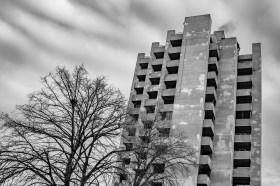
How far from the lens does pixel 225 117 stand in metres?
48.7

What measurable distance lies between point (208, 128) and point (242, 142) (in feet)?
15.8

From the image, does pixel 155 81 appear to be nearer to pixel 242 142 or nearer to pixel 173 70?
pixel 173 70

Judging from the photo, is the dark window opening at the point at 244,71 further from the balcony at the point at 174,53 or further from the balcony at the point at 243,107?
the balcony at the point at 174,53

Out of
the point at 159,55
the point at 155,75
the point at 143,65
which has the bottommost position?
the point at 155,75

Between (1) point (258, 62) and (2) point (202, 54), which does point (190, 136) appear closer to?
(2) point (202, 54)

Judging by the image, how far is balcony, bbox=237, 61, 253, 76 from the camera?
178ft

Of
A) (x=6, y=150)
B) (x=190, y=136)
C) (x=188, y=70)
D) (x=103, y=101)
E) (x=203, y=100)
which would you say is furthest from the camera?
(x=188, y=70)

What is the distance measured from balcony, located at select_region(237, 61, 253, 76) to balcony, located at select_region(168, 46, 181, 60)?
28.3 ft

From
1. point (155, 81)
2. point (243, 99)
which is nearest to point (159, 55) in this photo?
point (155, 81)

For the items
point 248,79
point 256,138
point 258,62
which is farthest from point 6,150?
point 258,62

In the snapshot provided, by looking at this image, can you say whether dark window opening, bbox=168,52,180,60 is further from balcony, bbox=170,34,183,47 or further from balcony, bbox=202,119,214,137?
balcony, bbox=202,119,214,137

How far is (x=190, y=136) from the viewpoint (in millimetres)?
44438

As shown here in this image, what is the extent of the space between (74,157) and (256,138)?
3774cm

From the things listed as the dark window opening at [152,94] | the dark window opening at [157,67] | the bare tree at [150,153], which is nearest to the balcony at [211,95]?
the dark window opening at [152,94]
